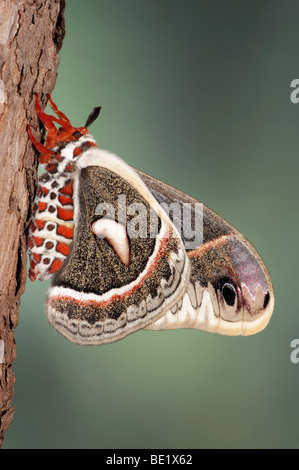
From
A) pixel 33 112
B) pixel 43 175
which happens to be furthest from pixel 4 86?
pixel 43 175

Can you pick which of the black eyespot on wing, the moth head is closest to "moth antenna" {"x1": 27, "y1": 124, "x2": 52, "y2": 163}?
the moth head

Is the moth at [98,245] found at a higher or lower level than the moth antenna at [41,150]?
lower

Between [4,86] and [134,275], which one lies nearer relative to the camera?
[4,86]

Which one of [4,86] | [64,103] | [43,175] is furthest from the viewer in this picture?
[64,103]

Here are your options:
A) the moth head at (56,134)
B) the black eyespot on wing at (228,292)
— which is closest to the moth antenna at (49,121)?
the moth head at (56,134)

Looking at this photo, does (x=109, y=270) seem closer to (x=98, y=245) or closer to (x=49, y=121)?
(x=98, y=245)

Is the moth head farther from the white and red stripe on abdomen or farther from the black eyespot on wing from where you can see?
the black eyespot on wing

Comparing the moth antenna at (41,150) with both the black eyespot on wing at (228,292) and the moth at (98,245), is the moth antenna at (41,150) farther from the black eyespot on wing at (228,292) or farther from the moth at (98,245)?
the black eyespot on wing at (228,292)

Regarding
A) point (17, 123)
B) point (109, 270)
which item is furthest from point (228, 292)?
point (17, 123)

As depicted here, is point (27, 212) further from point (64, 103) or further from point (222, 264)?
point (64, 103)

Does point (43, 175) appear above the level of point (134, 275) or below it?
above
